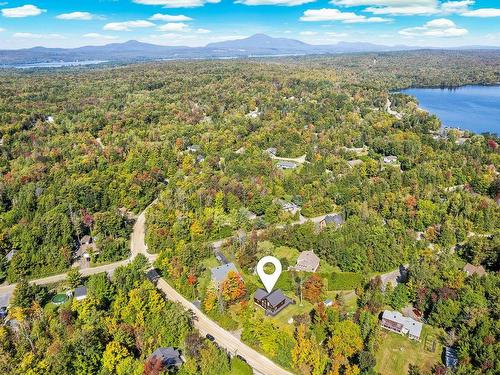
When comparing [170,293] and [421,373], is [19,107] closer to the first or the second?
[170,293]

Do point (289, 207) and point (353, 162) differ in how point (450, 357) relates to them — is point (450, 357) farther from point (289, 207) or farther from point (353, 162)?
point (353, 162)

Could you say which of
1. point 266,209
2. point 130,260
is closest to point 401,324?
point 266,209

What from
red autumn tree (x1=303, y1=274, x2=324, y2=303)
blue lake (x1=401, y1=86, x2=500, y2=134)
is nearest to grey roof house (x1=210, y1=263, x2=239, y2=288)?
red autumn tree (x1=303, y1=274, x2=324, y2=303)

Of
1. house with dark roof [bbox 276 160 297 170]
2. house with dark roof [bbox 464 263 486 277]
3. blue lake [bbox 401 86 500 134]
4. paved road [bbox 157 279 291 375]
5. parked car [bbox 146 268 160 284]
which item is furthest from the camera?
blue lake [bbox 401 86 500 134]

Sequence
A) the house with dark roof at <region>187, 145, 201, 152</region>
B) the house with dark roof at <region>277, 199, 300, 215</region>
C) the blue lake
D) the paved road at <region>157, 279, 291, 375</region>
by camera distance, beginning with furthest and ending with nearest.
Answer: the blue lake → the house with dark roof at <region>187, 145, 201, 152</region> → the house with dark roof at <region>277, 199, 300, 215</region> → the paved road at <region>157, 279, 291, 375</region>

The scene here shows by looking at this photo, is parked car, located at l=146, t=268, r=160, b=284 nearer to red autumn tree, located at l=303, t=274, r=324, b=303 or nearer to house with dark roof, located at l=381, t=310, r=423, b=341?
red autumn tree, located at l=303, t=274, r=324, b=303

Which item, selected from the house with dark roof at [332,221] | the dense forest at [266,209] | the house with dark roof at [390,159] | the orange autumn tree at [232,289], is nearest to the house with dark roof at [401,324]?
the dense forest at [266,209]
